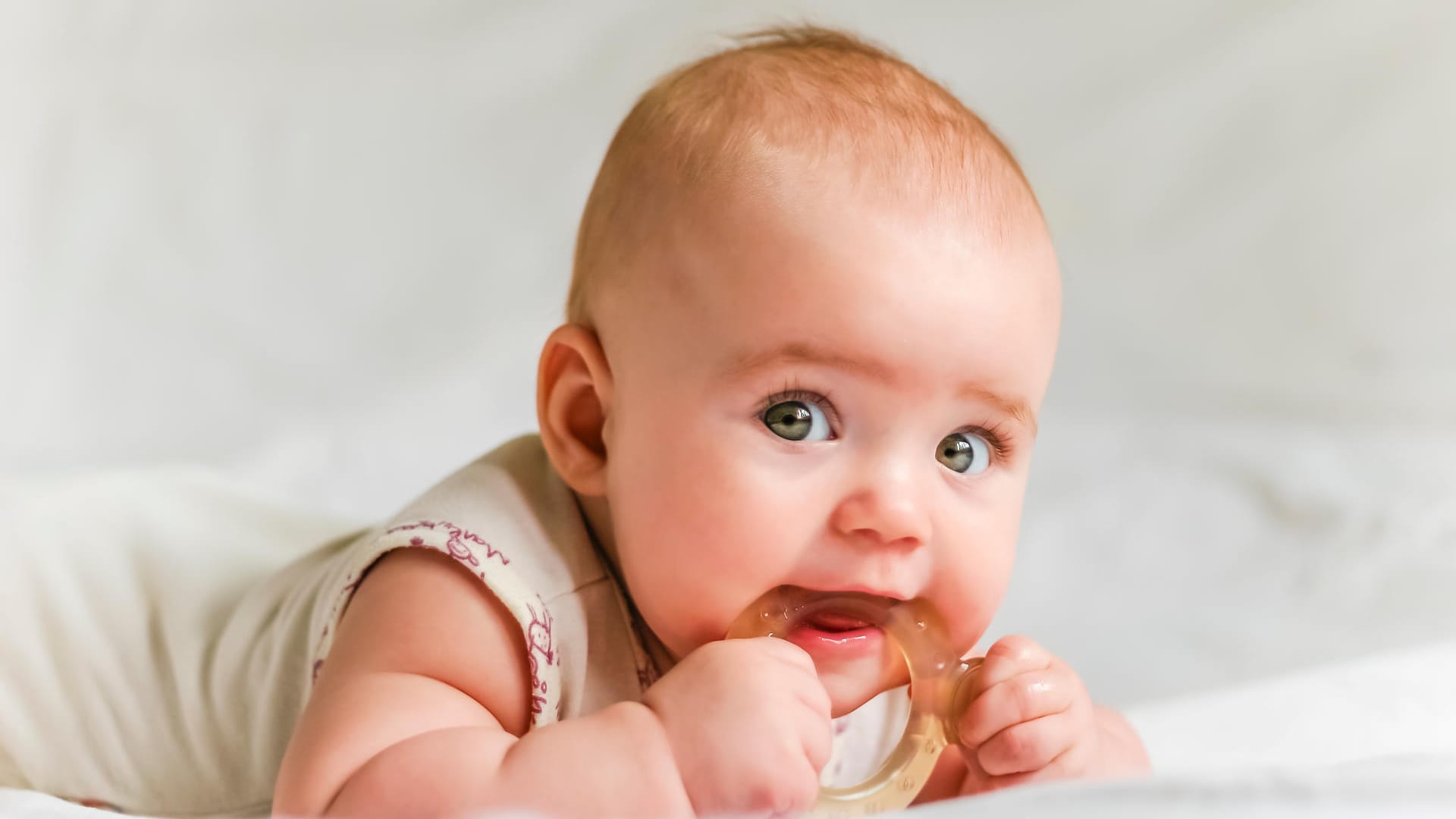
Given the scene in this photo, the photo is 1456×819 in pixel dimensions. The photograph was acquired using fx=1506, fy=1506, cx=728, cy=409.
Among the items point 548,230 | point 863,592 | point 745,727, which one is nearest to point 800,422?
point 863,592

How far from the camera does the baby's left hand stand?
1035 mm

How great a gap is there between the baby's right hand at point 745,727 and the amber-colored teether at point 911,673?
0.07m

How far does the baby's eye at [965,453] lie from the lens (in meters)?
1.06

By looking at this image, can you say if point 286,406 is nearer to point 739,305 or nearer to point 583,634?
point 583,634

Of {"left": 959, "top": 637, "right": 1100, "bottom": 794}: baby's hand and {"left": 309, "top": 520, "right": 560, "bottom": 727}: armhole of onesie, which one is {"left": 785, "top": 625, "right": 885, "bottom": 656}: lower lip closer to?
{"left": 959, "top": 637, "right": 1100, "bottom": 794}: baby's hand

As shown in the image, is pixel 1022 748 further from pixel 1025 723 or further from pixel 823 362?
pixel 823 362

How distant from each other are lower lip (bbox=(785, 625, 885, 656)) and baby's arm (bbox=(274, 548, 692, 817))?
0.49 ft

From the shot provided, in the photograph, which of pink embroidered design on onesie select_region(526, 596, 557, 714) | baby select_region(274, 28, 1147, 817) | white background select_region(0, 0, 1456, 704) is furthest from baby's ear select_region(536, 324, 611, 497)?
white background select_region(0, 0, 1456, 704)

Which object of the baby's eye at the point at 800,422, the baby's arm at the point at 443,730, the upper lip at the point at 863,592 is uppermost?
the baby's eye at the point at 800,422

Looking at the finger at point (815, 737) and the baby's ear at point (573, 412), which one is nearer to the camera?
the finger at point (815, 737)

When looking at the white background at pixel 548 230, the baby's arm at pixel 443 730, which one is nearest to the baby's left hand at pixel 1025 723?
the baby's arm at pixel 443 730

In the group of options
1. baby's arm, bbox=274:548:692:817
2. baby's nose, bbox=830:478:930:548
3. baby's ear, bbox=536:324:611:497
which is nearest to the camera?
baby's arm, bbox=274:548:692:817

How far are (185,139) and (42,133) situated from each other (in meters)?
0.20

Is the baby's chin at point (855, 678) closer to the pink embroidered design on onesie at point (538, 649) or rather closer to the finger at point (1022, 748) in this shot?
the finger at point (1022, 748)
